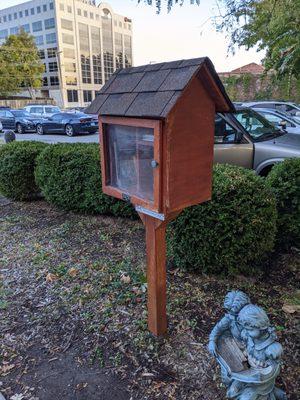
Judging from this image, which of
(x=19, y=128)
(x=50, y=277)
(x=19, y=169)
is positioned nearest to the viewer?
(x=50, y=277)

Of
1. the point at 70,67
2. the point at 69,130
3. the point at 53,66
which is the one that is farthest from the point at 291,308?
the point at 53,66

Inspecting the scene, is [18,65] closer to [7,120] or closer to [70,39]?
[7,120]

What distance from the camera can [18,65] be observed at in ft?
127

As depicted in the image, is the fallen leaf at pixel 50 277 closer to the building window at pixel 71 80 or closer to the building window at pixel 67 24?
the building window at pixel 71 80

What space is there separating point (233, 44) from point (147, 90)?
4341mm

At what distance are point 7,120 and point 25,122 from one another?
1.94m

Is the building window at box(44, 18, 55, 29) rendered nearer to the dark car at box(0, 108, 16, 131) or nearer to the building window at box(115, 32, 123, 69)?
the building window at box(115, 32, 123, 69)

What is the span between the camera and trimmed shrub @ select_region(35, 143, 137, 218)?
15.2 feet

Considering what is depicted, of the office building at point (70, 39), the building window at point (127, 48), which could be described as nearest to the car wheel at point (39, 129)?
the office building at point (70, 39)

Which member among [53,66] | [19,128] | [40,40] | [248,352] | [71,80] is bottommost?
[19,128]

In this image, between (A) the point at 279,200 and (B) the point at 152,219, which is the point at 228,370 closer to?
(B) the point at 152,219

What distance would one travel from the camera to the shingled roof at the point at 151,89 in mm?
1737

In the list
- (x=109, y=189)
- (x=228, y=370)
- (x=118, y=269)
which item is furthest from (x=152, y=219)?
(x=118, y=269)

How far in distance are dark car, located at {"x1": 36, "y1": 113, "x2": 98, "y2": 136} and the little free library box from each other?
15267 millimetres
